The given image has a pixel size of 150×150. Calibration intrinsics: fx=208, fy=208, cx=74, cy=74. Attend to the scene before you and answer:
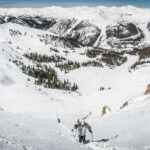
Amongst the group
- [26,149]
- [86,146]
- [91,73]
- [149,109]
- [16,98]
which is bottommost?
[91,73]

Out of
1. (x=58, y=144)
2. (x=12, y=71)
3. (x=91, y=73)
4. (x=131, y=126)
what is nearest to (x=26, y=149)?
(x=58, y=144)

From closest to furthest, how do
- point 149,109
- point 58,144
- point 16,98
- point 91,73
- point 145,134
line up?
point 58,144 < point 145,134 < point 149,109 < point 16,98 < point 91,73

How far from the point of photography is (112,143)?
59.7 feet

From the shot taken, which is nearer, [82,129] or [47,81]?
[82,129]

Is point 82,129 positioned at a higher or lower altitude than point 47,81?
higher

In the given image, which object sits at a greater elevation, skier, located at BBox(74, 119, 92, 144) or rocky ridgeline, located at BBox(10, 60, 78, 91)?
skier, located at BBox(74, 119, 92, 144)

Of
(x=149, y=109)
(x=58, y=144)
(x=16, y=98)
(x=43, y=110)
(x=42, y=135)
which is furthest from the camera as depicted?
(x=16, y=98)

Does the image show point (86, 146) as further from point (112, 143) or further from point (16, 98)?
point (16, 98)

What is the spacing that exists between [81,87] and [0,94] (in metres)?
50.7

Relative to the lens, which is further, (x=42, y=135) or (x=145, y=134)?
(x=42, y=135)

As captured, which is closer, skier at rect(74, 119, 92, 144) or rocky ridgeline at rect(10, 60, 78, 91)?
skier at rect(74, 119, 92, 144)

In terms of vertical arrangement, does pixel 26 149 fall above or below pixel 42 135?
above

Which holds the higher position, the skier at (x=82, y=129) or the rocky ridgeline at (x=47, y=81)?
the skier at (x=82, y=129)

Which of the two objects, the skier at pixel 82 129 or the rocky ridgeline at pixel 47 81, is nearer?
the skier at pixel 82 129
